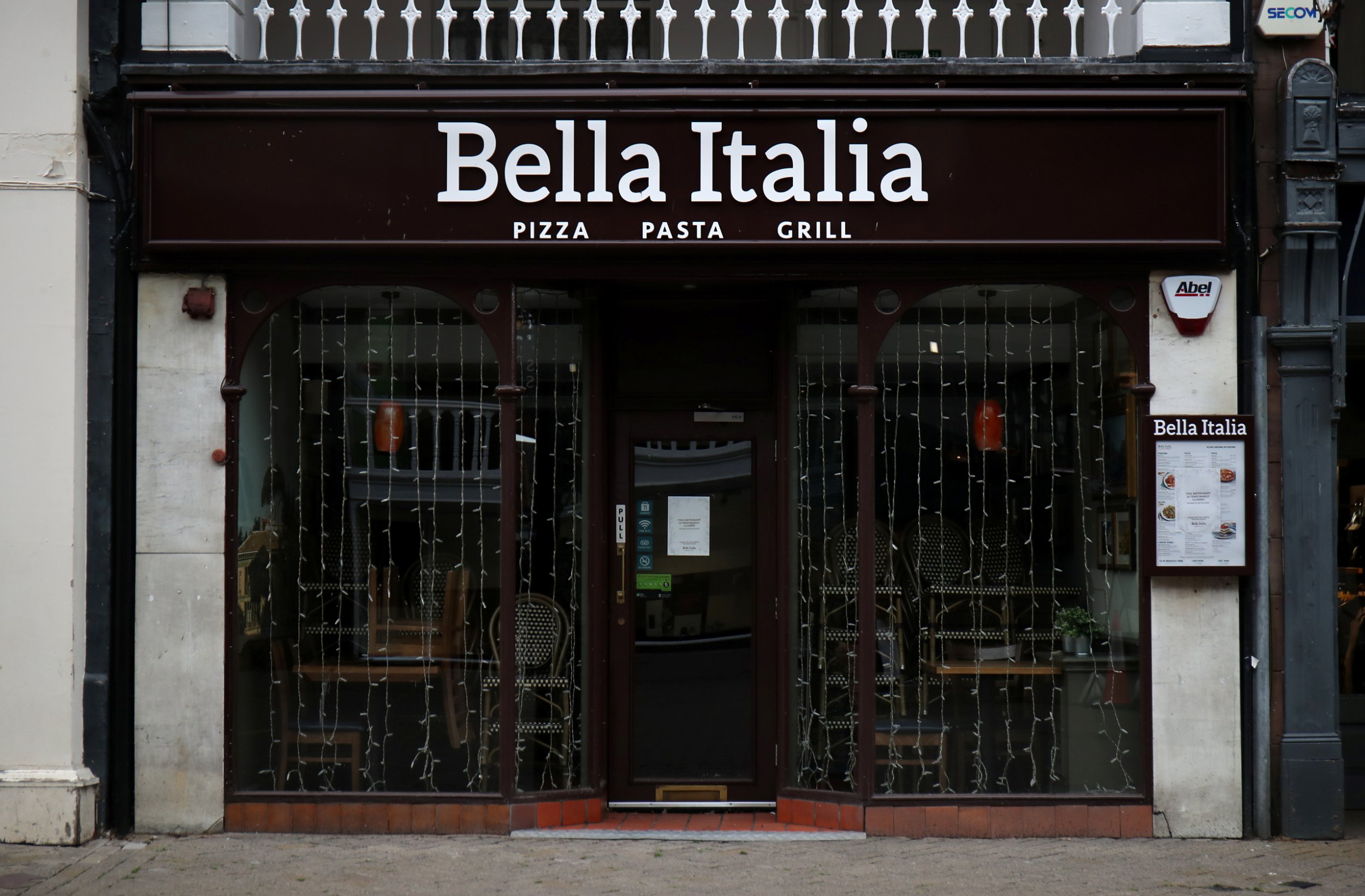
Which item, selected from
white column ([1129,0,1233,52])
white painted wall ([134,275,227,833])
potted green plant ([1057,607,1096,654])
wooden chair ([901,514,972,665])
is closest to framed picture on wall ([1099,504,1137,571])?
potted green plant ([1057,607,1096,654])

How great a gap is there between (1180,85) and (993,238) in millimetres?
1281

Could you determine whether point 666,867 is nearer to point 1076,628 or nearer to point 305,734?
point 305,734

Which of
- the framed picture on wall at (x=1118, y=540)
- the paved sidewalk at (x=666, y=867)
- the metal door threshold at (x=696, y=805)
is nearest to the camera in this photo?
the paved sidewalk at (x=666, y=867)

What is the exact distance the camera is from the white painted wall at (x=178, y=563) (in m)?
6.91

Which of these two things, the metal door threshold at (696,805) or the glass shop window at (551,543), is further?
the metal door threshold at (696,805)

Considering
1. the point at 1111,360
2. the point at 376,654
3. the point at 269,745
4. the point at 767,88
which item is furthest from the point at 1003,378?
the point at 269,745

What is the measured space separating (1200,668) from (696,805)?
113 inches

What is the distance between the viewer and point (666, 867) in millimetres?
6383

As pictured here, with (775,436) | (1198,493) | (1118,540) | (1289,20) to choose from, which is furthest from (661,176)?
(1289,20)

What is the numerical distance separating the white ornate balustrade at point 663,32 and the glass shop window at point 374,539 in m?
1.73

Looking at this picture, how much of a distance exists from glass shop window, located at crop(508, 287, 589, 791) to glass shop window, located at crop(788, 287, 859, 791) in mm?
1224

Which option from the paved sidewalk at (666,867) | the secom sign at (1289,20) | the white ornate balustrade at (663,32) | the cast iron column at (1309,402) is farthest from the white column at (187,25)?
the cast iron column at (1309,402)

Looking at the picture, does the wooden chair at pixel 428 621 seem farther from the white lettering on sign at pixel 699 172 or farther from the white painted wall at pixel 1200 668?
the white painted wall at pixel 1200 668

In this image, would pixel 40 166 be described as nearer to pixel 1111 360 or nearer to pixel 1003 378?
pixel 1003 378
